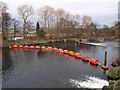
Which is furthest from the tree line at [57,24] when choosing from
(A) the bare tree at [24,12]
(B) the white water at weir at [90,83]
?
(B) the white water at weir at [90,83]

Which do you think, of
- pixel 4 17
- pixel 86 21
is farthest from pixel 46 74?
pixel 86 21

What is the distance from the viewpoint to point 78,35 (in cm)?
6606

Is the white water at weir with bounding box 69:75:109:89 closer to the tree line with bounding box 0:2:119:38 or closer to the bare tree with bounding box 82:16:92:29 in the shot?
the tree line with bounding box 0:2:119:38

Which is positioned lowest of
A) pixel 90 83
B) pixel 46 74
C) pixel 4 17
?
pixel 90 83

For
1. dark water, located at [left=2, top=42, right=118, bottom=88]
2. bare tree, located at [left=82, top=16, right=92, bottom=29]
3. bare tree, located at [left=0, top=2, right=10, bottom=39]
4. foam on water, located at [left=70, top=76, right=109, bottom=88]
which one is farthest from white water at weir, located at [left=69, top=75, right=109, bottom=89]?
bare tree, located at [left=82, top=16, right=92, bottom=29]

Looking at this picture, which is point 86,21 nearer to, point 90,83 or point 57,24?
point 57,24

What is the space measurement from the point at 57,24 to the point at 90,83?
164 feet

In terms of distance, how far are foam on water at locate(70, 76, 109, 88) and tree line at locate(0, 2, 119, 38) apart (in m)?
37.1

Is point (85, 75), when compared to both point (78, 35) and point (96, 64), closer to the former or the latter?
point (96, 64)

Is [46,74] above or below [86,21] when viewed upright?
below

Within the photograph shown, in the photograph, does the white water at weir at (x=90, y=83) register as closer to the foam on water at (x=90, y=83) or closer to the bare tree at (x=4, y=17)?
the foam on water at (x=90, y=83)

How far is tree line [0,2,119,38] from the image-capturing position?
2084 inches

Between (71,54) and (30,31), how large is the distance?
107 ft

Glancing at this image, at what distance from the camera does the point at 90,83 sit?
17641 mm
